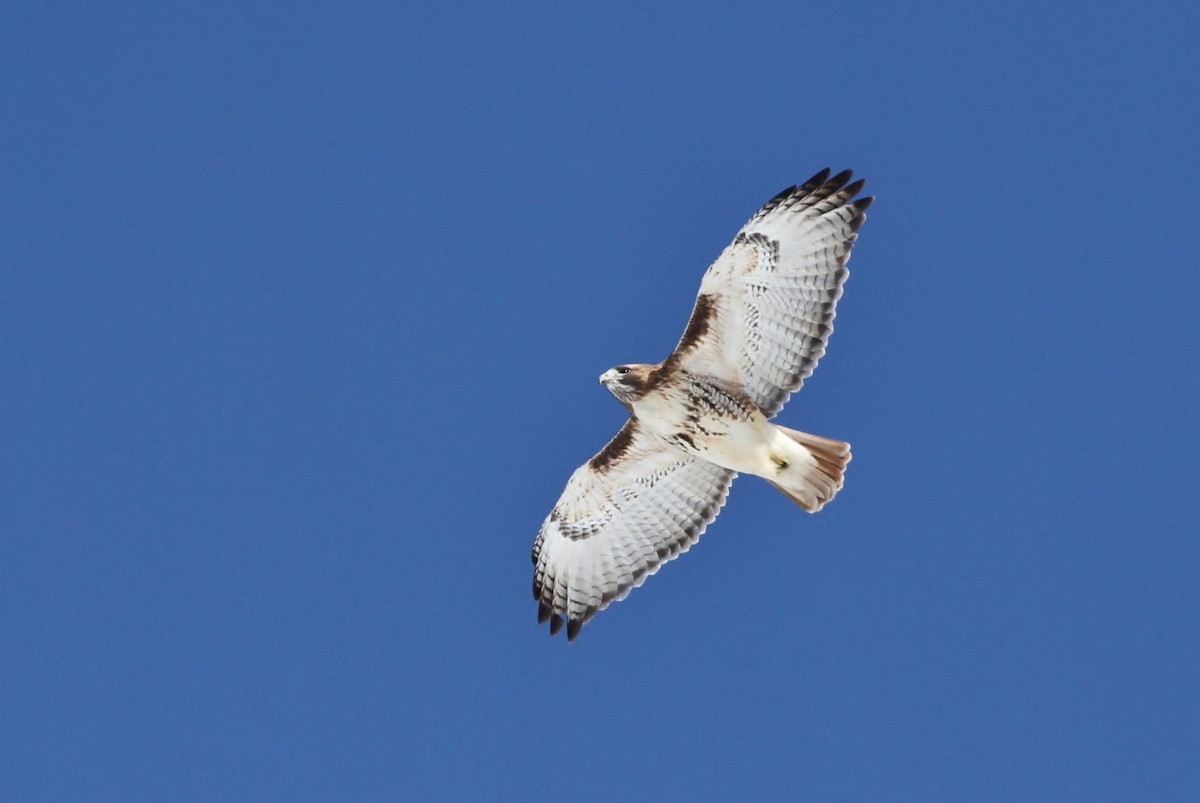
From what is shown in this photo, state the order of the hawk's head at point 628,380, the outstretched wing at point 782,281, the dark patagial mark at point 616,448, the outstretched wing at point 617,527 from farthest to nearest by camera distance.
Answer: the outstretched wing at point 617,527 < the dark patagial mark at point 616,448 < the hawk's head at point 628,380 < the outstretched wing at point 782,281

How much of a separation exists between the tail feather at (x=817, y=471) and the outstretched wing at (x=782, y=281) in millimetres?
593

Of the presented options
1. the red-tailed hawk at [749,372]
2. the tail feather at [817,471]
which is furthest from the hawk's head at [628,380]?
the tail feather at [817,471]

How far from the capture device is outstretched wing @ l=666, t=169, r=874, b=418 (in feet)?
42.4

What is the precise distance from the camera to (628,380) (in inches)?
520

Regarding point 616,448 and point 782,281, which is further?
point 616,448

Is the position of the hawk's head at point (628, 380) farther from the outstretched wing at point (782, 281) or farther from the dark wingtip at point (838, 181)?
the dark wingtip at point (838, 181)

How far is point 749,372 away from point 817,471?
969 mm

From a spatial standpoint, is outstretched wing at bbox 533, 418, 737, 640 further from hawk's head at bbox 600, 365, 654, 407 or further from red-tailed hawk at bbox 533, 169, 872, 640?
hawk's head at bbox 600, 365, 654, 407

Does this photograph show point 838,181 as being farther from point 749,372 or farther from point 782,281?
point 749,372

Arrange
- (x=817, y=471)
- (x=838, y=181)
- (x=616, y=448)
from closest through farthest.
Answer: (x=838, y=181) → (x=817, y=471) → (x=616, y=448)

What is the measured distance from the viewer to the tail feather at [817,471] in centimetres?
1326

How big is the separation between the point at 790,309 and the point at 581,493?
2646mm

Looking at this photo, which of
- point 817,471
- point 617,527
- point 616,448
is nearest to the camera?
point 817,471

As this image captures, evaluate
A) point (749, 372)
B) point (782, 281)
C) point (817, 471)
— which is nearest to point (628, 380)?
point (749, 372)
